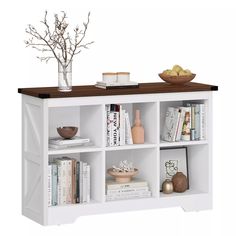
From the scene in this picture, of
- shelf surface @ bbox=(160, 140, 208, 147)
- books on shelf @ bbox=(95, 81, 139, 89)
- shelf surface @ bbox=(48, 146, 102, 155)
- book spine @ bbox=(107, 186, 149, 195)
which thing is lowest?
book spine @ bbox=(107, 186, 149, 195)

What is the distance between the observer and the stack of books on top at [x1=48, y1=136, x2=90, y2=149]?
774 cm

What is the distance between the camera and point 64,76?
7824 mm

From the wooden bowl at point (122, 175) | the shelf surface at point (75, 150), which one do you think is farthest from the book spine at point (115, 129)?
the wooden bowl at point (122, 175)

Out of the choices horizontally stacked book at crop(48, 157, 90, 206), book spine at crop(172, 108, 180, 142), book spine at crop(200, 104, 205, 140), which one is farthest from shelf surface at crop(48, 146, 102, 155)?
book spine at crop(200, 104, 205, 140)

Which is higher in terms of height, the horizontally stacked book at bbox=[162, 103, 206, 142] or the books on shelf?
the books on shelf

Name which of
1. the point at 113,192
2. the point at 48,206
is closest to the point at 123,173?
the point at 113,192

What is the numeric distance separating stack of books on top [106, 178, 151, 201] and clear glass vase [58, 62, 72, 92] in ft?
2.68

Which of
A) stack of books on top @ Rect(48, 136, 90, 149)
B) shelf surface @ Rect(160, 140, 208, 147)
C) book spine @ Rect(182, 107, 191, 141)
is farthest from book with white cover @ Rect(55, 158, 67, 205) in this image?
book spine @ Rect(182, 107, 191, 141)

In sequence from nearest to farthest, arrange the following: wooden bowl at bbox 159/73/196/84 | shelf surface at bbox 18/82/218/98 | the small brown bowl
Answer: shelf surface at bbox 18/82/218/98
the small brown bowl
wooden bowl at bbox 159/73/196/84

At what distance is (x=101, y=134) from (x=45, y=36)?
0.84 meters

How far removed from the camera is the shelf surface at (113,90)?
7.62 metres

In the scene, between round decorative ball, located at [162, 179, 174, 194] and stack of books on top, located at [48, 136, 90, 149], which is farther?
round decorative ball, located at [162, 179, 174, 194]

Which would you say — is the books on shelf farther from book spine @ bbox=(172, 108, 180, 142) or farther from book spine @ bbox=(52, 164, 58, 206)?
book spine @ bbox=(52, 164, 58, 206)

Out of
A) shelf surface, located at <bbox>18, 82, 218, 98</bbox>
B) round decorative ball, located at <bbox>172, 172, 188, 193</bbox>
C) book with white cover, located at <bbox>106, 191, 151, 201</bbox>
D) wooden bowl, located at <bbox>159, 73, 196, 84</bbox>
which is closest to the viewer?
shelf surface, located at <bbox>18, 82, 218, 98</bbox>
